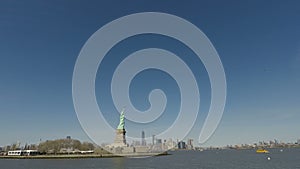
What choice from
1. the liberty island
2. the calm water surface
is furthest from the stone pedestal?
the calm water surface

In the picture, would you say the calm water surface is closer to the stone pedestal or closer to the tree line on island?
the stone pedestal

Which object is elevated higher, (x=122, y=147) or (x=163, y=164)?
(x=122, y=147)

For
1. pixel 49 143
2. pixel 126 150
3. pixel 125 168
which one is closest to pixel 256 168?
pixel 125 168

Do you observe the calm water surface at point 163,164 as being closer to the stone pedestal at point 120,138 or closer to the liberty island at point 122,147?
the liberty island at point 122,147

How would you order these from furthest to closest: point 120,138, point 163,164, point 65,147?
point 65,147
point 120,138
point 163,164

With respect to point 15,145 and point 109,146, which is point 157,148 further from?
point 15,145

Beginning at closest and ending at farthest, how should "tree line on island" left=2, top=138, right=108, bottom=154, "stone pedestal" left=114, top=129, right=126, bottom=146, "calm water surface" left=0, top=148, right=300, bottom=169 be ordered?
"calm water surface" left=0, top=148, right=300, bottom=169
"stone pedestal" left=114, top=129, right=126, bottom=146
"tree line on island" left=2, top=138, right=108, bottom=154

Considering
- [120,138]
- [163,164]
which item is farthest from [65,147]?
[163,164]

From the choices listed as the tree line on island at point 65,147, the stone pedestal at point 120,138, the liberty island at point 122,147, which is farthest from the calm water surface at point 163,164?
the tree line on island at point 65,147

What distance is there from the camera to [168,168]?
117 feet

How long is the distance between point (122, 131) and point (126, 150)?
17.5 feet

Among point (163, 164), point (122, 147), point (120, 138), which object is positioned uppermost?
point (120, 138)

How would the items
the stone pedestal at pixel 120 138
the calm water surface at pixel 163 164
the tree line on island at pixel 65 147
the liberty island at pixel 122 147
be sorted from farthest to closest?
the tree line on island at pixel 65 147, the stone pedestal at pixel 120 138, the liberty island at pixel 122 147, the calm water surface at pixel 163 164

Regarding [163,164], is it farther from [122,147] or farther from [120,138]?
[120,138]
